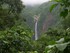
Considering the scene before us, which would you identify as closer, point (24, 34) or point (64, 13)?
point (64, 13)

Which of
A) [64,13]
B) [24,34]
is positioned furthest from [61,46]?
[24,34]

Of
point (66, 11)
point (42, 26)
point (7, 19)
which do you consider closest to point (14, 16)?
point (7, 19)

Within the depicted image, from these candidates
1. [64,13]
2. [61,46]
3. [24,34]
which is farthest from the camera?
[24,34]

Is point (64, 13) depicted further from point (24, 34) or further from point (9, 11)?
point (9, 11)

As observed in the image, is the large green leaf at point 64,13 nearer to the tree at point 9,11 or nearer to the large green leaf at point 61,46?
the large green leaf at point 61,46

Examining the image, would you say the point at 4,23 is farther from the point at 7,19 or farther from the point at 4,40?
the point at 4,40

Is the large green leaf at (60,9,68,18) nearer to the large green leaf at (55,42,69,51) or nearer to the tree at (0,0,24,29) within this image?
the large green leaf at (55,42,69,51)

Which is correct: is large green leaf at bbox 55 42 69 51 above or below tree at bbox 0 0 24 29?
above

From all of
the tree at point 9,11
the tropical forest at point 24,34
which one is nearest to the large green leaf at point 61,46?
the tropical forest at point 24,34

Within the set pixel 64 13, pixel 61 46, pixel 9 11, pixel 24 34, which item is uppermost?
pixel 64 13

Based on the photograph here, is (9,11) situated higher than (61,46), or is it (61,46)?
→ (61,46)

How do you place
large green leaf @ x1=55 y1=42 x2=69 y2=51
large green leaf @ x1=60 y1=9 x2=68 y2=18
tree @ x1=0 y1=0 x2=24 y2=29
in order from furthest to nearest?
tree @ x1=0 y1=0 x2=24 y2=29, large green leaf @ x1=60 y1=9 x2=68 y2=18, large green leaf @ x1=55 y1=42 x2=69 y2=51

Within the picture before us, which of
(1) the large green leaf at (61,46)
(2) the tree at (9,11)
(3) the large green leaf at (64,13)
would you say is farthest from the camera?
(2) the tree at (9,11)

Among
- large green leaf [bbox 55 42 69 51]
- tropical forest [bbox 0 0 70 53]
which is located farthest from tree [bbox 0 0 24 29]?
large green leaf [bbox 55 42 69 51]
